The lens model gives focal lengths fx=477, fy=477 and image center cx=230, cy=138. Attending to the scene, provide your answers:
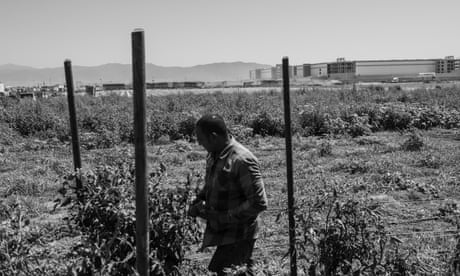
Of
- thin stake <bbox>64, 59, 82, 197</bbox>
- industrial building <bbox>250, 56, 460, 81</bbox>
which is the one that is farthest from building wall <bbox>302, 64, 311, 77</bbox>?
thin stake <bbox>64, 59, 82, 197</bbox>

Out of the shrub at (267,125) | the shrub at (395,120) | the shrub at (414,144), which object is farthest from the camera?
the shrub at (395,120)

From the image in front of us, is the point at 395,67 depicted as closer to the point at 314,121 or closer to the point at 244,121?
the point at 314,121

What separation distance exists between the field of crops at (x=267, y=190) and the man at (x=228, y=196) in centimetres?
14

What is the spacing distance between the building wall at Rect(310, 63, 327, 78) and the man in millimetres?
116787

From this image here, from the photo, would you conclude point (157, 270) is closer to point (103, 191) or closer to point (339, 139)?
point (103, 191)

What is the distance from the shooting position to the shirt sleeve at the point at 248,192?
2.85 meters

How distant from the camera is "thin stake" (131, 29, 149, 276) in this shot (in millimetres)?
2217

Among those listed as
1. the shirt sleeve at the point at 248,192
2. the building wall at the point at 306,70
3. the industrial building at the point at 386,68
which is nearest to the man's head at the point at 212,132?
the shirt sleeve at the point at 248,192

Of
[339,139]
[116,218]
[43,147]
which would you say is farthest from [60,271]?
A: [339,139]

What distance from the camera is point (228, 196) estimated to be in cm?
295

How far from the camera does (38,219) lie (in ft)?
19.2

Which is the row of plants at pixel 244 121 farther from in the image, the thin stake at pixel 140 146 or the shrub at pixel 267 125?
the thin stake at pixel 140 146

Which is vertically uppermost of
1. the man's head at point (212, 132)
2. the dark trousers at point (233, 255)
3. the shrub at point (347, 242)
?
the man's head at point (212, 132)

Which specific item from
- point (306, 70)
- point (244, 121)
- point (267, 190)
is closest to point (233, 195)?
point (267, 190)
